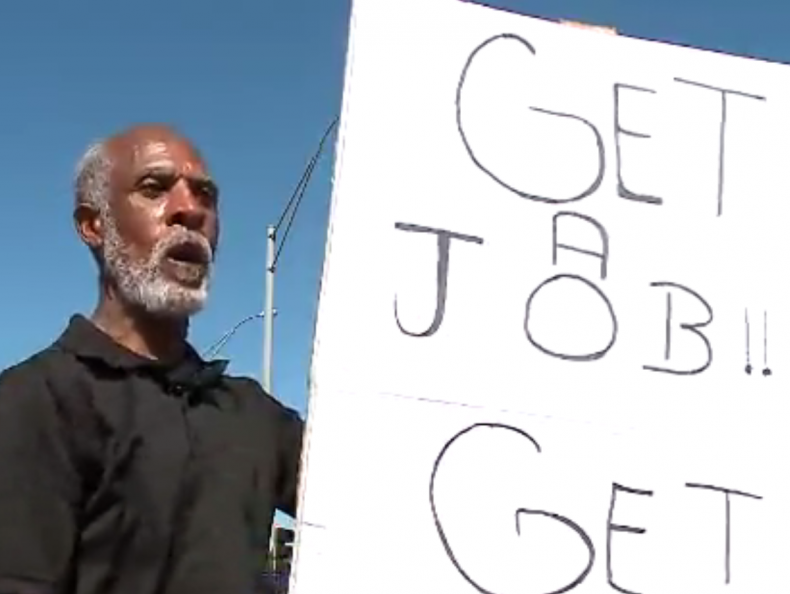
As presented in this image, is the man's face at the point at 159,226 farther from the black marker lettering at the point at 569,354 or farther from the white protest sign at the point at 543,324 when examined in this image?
the black marker lettering at the point at 569,354

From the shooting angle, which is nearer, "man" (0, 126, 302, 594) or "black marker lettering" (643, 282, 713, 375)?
"man" (0, 126, 302, 594)

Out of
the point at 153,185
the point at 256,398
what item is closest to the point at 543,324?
the point at 256,398

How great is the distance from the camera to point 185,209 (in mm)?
1776

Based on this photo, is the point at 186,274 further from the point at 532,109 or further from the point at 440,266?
the point at 532,109

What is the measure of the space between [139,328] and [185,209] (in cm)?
17

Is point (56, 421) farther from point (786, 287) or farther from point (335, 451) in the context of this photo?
point (786, 287)

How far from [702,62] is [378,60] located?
48cm

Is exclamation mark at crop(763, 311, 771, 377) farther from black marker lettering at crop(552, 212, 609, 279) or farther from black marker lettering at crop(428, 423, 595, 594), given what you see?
black marker lettering at crop(428, 423, 595, 594)

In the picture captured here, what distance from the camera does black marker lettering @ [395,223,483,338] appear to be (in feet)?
5.50

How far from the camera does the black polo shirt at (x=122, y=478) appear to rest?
1.55m

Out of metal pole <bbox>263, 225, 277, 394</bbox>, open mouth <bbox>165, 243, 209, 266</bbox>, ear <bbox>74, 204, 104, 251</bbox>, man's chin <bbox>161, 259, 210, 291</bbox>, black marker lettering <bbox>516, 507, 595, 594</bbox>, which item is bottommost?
black marker lettering <bbox>516, 507, 595, 594</bbox>

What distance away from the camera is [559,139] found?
1811 mm

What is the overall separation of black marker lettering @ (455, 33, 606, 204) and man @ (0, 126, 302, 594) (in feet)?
1.14

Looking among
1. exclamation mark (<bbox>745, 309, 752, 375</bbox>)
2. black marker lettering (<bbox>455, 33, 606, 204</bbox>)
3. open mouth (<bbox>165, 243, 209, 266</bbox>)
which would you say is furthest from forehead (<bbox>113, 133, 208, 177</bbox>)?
exclamation mark (<bbox>745, 309, 752, 375</bbox>)
